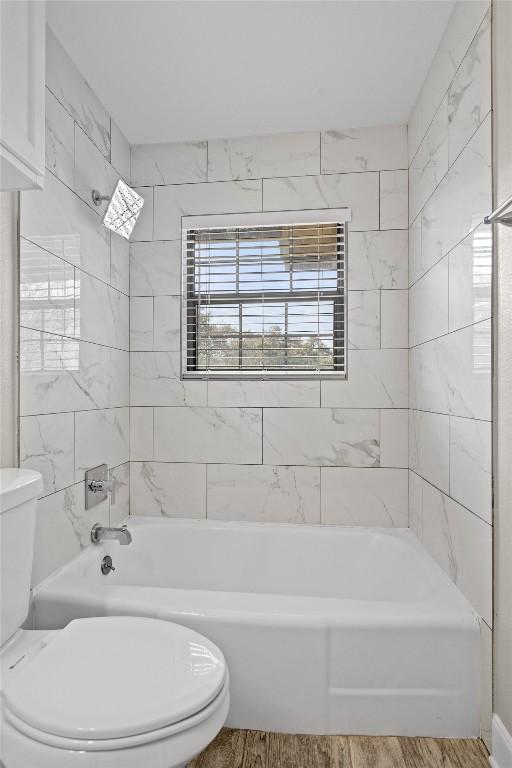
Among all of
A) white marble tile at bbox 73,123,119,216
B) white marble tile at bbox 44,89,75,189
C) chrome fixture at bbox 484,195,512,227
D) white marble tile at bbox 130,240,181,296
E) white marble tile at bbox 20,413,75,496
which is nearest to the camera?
chrome fixture at bbox 484,195,512,227

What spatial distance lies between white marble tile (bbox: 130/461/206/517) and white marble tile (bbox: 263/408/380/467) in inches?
15.7

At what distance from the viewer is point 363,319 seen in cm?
248

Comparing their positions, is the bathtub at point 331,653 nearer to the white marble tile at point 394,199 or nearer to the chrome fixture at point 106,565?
the chrome fixture at point 106,565

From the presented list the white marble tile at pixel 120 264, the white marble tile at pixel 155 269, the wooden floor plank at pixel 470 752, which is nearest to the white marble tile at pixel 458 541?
the wooden floor plank at pixel 470 752

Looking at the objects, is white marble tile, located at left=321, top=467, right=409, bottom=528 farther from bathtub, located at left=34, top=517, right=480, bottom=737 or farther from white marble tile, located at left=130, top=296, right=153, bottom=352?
white marble tile, located at left=130, top=296, right=153, bottom=352

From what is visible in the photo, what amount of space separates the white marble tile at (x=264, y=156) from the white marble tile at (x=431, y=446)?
136 centimetres

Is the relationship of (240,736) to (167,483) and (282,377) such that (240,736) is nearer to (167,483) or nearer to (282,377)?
(167,483)

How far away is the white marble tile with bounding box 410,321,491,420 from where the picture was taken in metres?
1.50

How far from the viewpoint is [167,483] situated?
2.62 metres

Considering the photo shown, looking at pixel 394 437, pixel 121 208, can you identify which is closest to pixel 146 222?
pixel 121 208

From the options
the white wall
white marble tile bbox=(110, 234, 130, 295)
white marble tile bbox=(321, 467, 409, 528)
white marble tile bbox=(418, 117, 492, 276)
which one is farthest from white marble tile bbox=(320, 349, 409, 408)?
white marble tile bbox=(110, 234, 130, 295)

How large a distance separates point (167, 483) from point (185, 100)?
6.11 ft

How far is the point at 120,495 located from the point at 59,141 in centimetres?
162

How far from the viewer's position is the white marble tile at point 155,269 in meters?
2.62
